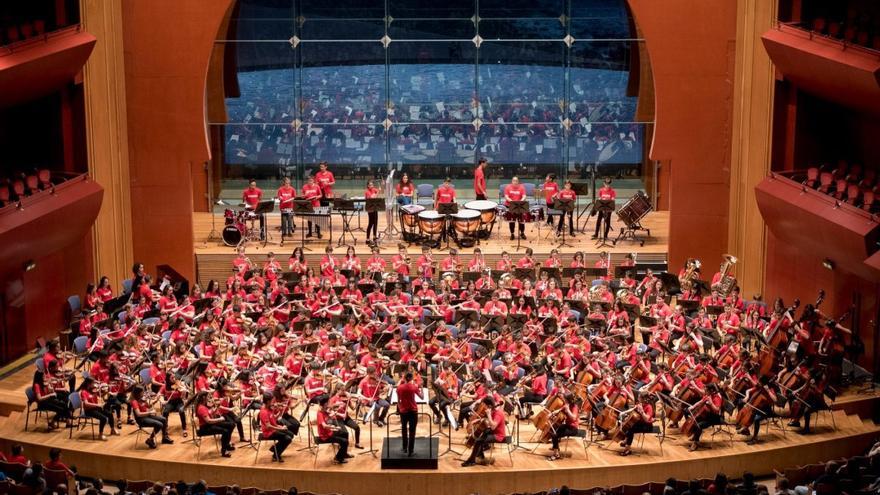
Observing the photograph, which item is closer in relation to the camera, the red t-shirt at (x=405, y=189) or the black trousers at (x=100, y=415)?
the black trousers at (x=100, y=415)

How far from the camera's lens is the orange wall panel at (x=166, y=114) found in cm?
2131

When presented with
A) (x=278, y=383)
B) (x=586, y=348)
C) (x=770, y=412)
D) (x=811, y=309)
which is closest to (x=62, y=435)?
(x=278, y=383)

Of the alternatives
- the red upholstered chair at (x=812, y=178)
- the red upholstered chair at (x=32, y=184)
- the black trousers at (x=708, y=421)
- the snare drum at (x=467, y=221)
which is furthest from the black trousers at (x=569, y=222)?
the red upholstered chair at (x=32, y=184)

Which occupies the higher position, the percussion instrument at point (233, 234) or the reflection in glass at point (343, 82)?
the reflection in glass at point (343, 82)

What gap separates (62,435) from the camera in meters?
16.0

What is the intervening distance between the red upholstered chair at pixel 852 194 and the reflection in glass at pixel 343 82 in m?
10.7

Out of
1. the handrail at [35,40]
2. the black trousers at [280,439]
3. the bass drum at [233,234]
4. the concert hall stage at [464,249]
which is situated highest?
the handrail at [35,40]

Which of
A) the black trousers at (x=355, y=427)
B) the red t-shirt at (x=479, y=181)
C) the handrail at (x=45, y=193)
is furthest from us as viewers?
the red t-shirt at (x=479, y=181)

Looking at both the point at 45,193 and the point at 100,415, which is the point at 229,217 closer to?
the point at 45,193

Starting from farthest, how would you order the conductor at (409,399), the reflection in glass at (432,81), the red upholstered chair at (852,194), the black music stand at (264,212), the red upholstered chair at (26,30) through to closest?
the reflection in glass at (432,81) → the black music stand at (264,212) → the red upholstered chair at (26,30) → the red upholstered chair at (852,194) → the conductor at (409,399)

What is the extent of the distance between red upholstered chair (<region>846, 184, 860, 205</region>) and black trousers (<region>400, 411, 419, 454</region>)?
7001 mm

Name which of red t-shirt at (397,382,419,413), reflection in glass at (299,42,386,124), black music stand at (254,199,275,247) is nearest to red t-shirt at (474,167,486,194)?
reflection in glass at (299,42,386,124)

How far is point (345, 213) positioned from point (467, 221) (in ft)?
7.25

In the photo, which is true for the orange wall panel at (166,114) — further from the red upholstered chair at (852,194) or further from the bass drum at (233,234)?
the red upholstered chair at (852,194)
